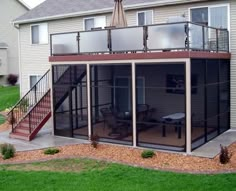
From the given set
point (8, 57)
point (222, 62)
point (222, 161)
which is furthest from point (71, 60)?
point (8, 57)

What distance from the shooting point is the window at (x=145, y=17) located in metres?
17.4

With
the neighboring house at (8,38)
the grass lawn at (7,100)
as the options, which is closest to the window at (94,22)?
the grass lawn at (7,100)

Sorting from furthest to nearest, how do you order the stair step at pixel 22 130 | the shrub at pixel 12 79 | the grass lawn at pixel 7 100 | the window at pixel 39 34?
the shrub at pixel 12 79
the grass lawn at pixel 7 100
the window at pixel 39 34
the stair step at pixel 22 130

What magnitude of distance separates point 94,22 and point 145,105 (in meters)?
6.15

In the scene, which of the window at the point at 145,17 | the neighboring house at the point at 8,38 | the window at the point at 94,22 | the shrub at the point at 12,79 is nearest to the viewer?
the window at the point at 145,17

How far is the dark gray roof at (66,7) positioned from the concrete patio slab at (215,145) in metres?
6.99

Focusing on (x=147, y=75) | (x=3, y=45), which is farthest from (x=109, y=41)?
(x=3, y=45)

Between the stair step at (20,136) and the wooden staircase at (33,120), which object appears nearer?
the stair step at (20,136)

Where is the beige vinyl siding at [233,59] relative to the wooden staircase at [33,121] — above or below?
above

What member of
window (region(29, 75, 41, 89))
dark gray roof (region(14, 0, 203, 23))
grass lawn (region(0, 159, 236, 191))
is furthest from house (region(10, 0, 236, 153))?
window (region(29, 75, 41, 89))

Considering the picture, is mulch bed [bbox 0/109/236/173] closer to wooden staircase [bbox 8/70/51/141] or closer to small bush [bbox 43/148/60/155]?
small bush [bbox 43/148/60/155]

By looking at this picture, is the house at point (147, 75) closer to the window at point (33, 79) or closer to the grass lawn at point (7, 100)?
the window at point (33, 79)

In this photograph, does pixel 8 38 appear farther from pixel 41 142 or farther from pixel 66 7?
pixel 41 142

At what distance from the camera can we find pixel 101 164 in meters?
10.8
